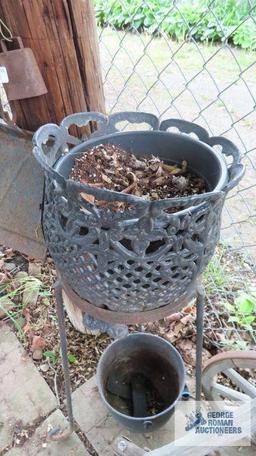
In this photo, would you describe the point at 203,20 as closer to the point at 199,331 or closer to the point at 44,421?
the point at 199,331

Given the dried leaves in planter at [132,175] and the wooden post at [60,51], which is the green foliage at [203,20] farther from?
the dried leaves in planter at [132,175]

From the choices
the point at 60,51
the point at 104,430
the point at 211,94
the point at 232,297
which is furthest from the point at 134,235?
the point at 211,94

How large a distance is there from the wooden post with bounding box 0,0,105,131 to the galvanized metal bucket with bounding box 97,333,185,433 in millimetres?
724

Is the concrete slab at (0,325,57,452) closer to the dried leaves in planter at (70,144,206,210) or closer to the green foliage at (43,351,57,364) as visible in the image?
the green foliage at (43,351,57,364)

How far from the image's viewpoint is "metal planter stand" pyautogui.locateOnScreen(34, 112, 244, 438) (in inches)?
27.9

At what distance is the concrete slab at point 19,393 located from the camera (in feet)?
4.10

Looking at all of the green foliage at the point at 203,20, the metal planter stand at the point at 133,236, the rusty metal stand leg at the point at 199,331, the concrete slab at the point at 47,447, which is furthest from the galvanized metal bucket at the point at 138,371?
the green foliage at the point at 203,20

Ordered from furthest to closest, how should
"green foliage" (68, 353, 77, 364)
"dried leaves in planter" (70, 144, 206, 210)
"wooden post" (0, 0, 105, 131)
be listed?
"green foliage" (68, 353, 77, 364) < "wooden post" (0, 0, 105, 131) < "dried leaves in planter" (70, 144, 206, 210)

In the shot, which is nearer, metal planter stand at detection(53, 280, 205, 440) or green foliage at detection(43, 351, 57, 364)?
metal planter stand at detection(53, 280, 205, 440)

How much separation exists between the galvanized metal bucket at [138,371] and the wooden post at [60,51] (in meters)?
0.72

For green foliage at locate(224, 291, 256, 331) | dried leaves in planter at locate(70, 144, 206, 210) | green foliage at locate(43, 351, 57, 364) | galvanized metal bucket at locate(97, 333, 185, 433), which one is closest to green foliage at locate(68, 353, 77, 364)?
green foliage at locate(43, 351, 57, 364)

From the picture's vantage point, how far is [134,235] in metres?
0.71

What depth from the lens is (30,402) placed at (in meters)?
1.29

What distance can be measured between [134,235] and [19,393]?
34.3 inches
